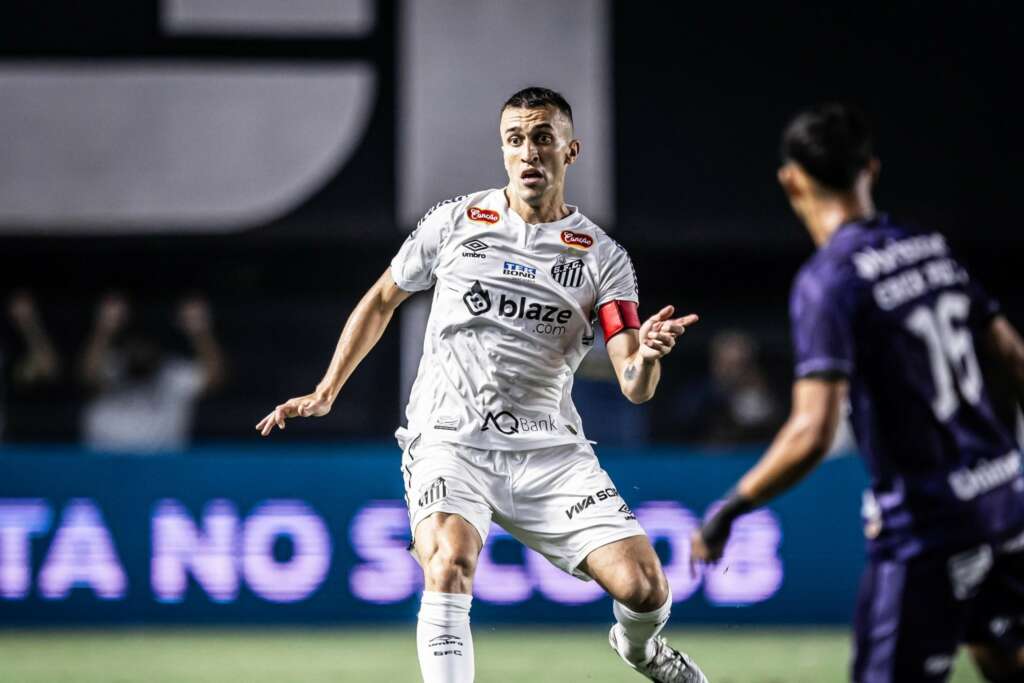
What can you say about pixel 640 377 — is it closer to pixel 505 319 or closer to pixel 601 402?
pixel 505 319

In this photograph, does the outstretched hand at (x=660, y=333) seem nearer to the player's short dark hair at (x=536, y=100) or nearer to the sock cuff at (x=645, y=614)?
the sock cuff at (x=645, y=614)

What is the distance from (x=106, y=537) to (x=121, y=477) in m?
0.40

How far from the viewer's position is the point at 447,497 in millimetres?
5500

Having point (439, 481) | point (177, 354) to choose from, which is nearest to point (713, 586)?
point (439, 481)

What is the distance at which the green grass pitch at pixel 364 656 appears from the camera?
7.66m

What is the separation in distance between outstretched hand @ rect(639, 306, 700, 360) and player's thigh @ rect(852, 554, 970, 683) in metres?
1.48

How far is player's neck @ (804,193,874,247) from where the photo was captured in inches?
159

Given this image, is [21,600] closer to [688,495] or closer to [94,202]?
[688,495]

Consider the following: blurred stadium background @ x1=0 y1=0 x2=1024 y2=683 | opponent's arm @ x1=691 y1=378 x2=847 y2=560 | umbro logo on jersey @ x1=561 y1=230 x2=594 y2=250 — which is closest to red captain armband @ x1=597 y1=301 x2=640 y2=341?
umbro logo on jersey @ x1=561 y1=230 x2=594 y2=250

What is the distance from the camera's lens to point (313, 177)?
45.2 feet

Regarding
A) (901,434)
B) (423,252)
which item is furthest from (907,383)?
(423,252)

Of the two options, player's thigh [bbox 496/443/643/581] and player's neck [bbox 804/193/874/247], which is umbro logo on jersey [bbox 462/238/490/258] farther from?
player's neck [bbox 804/193/874/247]

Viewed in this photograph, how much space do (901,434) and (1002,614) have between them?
552 millimetres

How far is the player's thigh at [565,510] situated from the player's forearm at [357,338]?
80 cm
